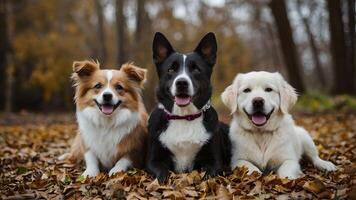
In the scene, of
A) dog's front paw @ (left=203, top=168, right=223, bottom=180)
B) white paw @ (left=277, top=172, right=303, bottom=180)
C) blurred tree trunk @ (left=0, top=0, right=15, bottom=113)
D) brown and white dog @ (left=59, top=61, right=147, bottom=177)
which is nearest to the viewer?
white paw @ (left=277, top=172, right=303, bottom=180)

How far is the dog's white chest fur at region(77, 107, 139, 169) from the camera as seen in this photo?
5.27m

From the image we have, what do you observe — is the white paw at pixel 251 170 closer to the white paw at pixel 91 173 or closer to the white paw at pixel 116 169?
the white paw at pixel 116 169

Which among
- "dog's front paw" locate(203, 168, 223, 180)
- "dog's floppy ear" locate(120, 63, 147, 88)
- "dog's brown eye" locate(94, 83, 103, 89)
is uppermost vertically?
"dog's floppy ear" locate(120, 63, 147, 88)

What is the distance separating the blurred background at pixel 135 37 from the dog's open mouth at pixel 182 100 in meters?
9.65

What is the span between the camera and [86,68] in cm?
535

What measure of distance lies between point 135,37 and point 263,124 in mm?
12282

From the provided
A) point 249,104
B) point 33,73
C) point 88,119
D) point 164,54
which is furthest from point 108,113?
point 33,73

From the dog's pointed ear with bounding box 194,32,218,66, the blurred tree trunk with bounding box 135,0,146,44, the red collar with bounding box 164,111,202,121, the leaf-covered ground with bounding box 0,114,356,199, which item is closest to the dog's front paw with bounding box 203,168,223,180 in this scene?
the leaf-covered ground with bounding box 0,114,356,199

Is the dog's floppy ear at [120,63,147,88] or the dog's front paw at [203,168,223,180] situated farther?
the dog's floppy ear at [120,63,147,88]

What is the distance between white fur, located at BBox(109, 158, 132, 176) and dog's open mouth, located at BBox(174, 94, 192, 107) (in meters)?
1.04

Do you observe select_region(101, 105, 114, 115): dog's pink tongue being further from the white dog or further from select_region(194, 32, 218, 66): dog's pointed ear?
the white dog

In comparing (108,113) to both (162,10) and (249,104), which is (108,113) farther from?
(162,10)

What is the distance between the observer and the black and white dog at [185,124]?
187 inches

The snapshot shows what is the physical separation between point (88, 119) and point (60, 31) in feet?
67.2
